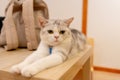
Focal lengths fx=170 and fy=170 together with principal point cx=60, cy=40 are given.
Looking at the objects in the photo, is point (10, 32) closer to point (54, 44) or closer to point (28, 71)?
point (54, 44)

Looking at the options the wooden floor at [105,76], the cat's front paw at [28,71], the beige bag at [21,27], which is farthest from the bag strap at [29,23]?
the wooden floor at [105,76]

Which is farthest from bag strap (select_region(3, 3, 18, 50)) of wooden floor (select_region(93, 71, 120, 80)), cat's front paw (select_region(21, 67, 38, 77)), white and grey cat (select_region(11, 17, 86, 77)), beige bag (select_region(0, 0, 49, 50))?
wooden floor (select_region(93, 71, 120, 80))

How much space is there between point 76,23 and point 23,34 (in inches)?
50.7

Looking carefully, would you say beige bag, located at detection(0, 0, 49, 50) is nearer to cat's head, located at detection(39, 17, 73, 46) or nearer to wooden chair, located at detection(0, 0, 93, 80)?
wooden chair, located at detection(0, 0, 93, 80)

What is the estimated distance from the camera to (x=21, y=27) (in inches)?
42.1

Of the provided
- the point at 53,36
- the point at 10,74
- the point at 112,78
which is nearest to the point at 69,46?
the point at 53,36

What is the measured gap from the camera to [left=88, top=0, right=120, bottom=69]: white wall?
2.09 meters

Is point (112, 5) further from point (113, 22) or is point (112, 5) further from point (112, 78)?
point (112, 78)

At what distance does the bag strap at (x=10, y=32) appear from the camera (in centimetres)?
102

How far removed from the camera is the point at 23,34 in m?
1.07

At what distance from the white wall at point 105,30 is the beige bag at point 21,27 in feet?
4.04

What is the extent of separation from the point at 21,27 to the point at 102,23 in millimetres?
1338

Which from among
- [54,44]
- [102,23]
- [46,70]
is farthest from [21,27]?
[102,23]

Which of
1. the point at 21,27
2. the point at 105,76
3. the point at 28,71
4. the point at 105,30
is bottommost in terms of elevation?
the point at 105,76
